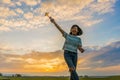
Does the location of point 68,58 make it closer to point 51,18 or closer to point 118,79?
point 51,18

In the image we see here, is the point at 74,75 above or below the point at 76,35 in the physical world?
below

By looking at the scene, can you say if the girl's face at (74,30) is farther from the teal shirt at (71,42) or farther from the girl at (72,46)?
the teal shirt at (71,42)

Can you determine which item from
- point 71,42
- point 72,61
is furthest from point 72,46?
point 72,61

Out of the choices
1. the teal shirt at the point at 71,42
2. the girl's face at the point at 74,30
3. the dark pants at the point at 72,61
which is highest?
the girl's face at the point at 74,30

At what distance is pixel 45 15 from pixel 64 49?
1.98 meters

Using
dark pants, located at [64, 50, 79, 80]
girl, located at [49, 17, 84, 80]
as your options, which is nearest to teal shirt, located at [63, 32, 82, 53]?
girl, located at [49, 17, 84, 80]

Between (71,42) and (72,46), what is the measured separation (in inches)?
8.4

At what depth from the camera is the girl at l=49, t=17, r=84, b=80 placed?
52.4ft

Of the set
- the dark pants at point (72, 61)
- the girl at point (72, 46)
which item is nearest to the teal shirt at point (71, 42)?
the girl at point (72, 46)

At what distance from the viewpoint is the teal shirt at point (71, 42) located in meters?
16.5

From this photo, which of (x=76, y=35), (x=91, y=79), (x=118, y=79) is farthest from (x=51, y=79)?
(x=76, y=35)

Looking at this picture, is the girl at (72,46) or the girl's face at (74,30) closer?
the girl at (72,46)

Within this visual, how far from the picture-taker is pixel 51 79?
27406 millimetres

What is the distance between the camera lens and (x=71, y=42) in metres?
16.6
